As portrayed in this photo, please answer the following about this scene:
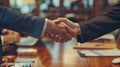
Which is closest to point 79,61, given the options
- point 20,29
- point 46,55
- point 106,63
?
point 106,63

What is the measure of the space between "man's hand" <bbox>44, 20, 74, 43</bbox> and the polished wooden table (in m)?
0.11

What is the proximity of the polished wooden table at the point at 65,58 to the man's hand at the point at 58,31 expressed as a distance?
0.11 meters

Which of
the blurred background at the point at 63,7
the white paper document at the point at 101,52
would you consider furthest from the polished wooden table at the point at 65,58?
the blurred background at the point at 63,7

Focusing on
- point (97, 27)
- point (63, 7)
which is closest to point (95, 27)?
point (97, 27)

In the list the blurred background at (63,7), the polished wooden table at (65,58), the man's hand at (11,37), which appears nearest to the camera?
the polished wooden table at (65,58)

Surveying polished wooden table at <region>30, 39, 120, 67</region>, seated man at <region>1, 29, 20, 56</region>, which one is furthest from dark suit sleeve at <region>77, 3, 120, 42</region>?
seated man at <region>1, 29, 20, 56</region>

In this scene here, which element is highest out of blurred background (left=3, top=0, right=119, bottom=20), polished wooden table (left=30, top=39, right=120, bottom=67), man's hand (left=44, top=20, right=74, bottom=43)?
blurred background (left=3, top=0, right=119, bottom=20)

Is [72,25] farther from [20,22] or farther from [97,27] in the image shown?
[20,22]

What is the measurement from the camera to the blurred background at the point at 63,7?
3.08 metres

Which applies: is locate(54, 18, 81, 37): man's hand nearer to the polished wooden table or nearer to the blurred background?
the polished wooden table

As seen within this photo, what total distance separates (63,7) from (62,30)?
137 centimetres

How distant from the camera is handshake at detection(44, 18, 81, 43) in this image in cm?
167

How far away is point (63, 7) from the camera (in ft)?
10.2

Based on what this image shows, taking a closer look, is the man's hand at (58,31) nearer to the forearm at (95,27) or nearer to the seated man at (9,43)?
the forearm at (95,27)
